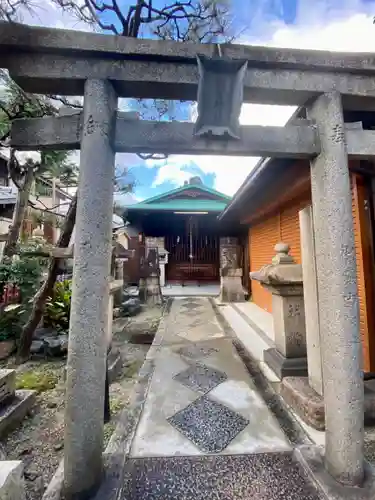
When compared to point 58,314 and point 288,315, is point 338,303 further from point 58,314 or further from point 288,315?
point 58,314

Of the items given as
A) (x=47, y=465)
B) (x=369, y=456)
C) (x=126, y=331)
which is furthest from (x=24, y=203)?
(x=369, y=456)

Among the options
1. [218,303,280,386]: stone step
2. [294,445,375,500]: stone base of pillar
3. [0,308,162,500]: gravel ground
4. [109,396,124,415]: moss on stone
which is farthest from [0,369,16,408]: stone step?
[218,303,280,386]: stone step

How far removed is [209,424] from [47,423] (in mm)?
1889

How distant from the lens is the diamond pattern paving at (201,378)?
3223 mm

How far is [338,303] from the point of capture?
181 centimetres

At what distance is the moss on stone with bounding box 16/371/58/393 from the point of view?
11.9 ft

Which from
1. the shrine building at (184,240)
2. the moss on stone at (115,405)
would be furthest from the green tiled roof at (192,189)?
the moss on stone at (115,405)

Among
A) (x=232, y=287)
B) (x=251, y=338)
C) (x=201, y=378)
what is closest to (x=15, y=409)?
(x=201, y=378)

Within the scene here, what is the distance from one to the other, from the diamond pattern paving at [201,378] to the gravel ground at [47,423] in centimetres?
79

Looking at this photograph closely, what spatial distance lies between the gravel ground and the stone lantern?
219cm

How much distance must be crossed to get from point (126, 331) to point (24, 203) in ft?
13.0

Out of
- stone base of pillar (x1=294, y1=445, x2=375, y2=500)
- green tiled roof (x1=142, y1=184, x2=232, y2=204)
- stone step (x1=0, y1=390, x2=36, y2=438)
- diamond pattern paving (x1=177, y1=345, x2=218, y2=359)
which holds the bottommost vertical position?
stone step (x1=0, y1=390, x2=36, y2=438)

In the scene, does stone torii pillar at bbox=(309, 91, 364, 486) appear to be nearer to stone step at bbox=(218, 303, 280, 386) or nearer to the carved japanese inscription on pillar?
the carved japanese inscription on pillar

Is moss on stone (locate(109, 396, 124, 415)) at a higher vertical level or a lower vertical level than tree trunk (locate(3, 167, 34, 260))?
lower
